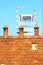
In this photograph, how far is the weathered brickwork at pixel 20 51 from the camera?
2144cm

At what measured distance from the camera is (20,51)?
21.8m

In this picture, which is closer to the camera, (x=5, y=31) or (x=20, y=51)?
(x=20, y=51)

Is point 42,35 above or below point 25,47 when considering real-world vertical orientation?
above

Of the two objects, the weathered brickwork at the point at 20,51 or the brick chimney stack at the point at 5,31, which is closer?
the weathered brickwork at the point at 20,51

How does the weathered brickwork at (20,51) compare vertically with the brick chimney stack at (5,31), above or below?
below

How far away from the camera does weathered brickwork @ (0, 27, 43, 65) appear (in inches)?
844

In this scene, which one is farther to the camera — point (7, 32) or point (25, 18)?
point (25, 18)

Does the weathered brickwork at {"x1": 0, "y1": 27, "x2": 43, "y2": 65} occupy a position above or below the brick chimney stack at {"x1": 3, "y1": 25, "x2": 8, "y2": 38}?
below

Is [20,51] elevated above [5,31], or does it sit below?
below

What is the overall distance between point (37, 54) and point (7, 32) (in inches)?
166

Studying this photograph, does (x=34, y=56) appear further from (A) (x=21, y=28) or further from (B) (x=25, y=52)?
(A) (x=21, y=28)

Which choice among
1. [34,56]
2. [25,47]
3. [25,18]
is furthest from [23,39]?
[25,18]

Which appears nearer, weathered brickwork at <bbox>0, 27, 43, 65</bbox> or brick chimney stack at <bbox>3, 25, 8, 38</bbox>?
weathered brickwork at <bbox>0, 27, 43, 65</bbox>

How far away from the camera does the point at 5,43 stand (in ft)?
72.2
